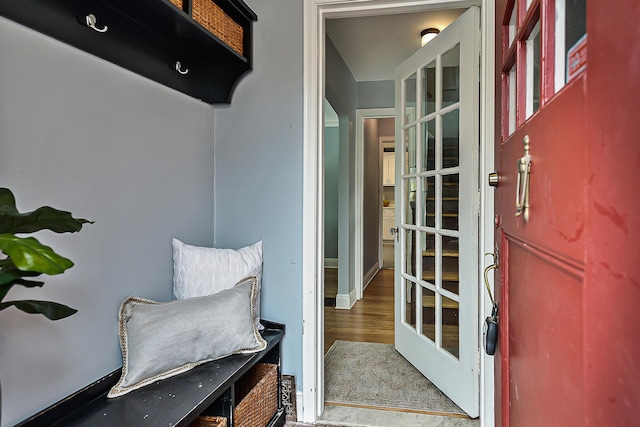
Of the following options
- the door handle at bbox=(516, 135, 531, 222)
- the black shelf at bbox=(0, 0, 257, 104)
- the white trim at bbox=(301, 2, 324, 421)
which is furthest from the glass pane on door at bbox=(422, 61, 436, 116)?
the door handle at bbox=(516, 135, 531, 222)

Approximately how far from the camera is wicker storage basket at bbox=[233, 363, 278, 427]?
5.28 feet

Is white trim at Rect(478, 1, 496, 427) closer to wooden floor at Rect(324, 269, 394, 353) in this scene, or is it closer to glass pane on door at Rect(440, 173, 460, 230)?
glass pane on door at Rect(440, 173, 460, 230)

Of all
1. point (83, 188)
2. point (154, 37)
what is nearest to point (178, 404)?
point (83, 188)

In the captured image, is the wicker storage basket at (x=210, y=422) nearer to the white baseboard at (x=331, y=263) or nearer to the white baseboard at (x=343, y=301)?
the white baseboard at (x=343, y=301)

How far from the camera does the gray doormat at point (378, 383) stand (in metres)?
2.26

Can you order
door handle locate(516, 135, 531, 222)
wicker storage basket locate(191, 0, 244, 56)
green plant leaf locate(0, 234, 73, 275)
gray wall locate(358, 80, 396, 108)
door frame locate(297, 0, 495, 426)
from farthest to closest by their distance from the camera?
gray wall locate(358, 80, 396, 108) → door frame locate(297, 0, 495, 426) → wicker storage basket locate(191, 0, 244, 56) → door handle locate(516, 135, 531, 222) → green plant leaf locate(0, 234, 73, 275)

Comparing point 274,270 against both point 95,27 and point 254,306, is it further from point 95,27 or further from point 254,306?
point 95,27

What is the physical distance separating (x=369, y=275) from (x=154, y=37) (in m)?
4.54

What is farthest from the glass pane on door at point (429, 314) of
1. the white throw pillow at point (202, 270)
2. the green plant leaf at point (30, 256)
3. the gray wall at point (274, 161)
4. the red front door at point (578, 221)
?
the green plant leaf at point (30, 256)

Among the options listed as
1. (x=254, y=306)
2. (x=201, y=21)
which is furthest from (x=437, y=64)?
(x=254, y=306)

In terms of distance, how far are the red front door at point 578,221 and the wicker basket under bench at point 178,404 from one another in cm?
95

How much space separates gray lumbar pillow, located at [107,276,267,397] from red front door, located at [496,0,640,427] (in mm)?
1060

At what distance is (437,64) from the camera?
2395mm

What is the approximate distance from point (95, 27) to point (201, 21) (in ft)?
1.39
